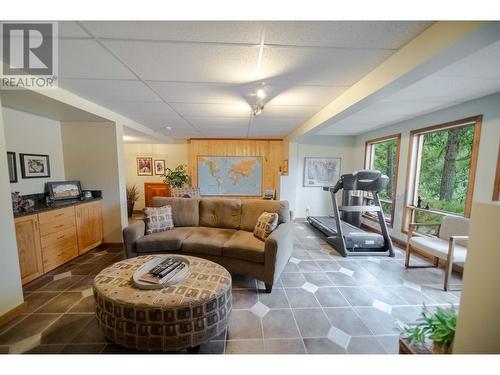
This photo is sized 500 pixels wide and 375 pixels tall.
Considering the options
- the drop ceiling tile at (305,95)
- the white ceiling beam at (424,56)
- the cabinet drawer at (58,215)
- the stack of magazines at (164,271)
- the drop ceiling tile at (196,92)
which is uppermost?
the drop ceiling tile at (305,95)

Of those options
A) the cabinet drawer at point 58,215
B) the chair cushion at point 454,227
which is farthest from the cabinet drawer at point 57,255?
the chair cushion at point 454,227

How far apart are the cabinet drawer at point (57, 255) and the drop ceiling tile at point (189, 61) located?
8.12ft

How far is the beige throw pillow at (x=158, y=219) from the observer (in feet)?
8.85

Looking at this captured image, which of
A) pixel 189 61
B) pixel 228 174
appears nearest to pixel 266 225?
pixel 189 61

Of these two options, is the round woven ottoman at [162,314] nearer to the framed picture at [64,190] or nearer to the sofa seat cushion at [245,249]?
the sofa seat cushion at [245,249]

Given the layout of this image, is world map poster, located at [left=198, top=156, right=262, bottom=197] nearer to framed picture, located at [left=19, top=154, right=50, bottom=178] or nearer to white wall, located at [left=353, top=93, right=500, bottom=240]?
framed picture, located at [left=19, top=154, right=50, bottom=178]

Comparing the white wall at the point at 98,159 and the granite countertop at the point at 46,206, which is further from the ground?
the white wall at the point at 98,159

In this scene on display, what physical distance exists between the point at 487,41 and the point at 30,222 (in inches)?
163

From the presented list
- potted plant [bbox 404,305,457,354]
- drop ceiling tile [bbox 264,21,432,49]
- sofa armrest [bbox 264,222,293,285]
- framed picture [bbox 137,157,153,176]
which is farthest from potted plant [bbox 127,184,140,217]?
potted plant [bbox 404,305,457,354]

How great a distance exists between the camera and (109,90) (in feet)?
7.29

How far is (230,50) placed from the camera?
1431 mm

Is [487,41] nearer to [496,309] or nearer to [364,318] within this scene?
[496,309]

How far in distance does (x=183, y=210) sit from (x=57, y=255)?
165 centimetres
